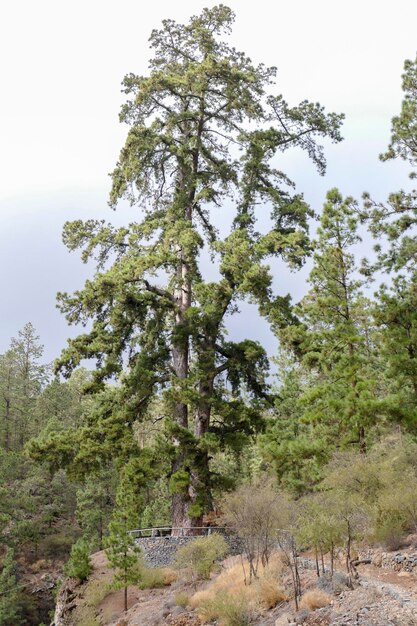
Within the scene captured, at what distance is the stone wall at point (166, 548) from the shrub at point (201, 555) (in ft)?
5.31

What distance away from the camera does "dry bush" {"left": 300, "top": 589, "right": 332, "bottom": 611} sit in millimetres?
12641

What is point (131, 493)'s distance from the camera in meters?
21.2

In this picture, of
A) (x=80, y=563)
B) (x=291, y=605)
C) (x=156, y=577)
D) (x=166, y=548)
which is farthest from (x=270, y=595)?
(x=80, y=563)

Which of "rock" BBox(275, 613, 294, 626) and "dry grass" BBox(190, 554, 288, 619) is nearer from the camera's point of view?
"rock" BBox(275, 613, 294, 626)

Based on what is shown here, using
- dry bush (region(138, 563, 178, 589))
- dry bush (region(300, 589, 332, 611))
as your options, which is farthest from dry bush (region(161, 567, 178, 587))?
dry bush (region(300, 589, 332, 611))

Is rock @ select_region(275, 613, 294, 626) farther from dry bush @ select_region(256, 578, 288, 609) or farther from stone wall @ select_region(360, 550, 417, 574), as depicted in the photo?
stone wall @ select_region(360, 550, 417, 574)

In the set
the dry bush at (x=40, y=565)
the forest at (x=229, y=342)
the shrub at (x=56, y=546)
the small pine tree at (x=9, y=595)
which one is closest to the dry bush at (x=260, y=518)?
the forest at (x=229, y=342)

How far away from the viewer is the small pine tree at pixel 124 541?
64.8 feet

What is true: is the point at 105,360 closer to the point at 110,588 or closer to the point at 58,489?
the point at 110,588

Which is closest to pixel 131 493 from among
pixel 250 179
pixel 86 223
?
pixel 86 223

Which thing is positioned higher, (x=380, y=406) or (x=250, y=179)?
(x=250, y=179)

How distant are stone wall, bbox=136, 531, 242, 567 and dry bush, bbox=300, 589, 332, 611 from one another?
8411 millimetres

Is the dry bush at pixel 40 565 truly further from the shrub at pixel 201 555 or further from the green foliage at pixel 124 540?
the shrub at pixel 201 555

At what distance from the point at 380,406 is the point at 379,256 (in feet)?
16.0
